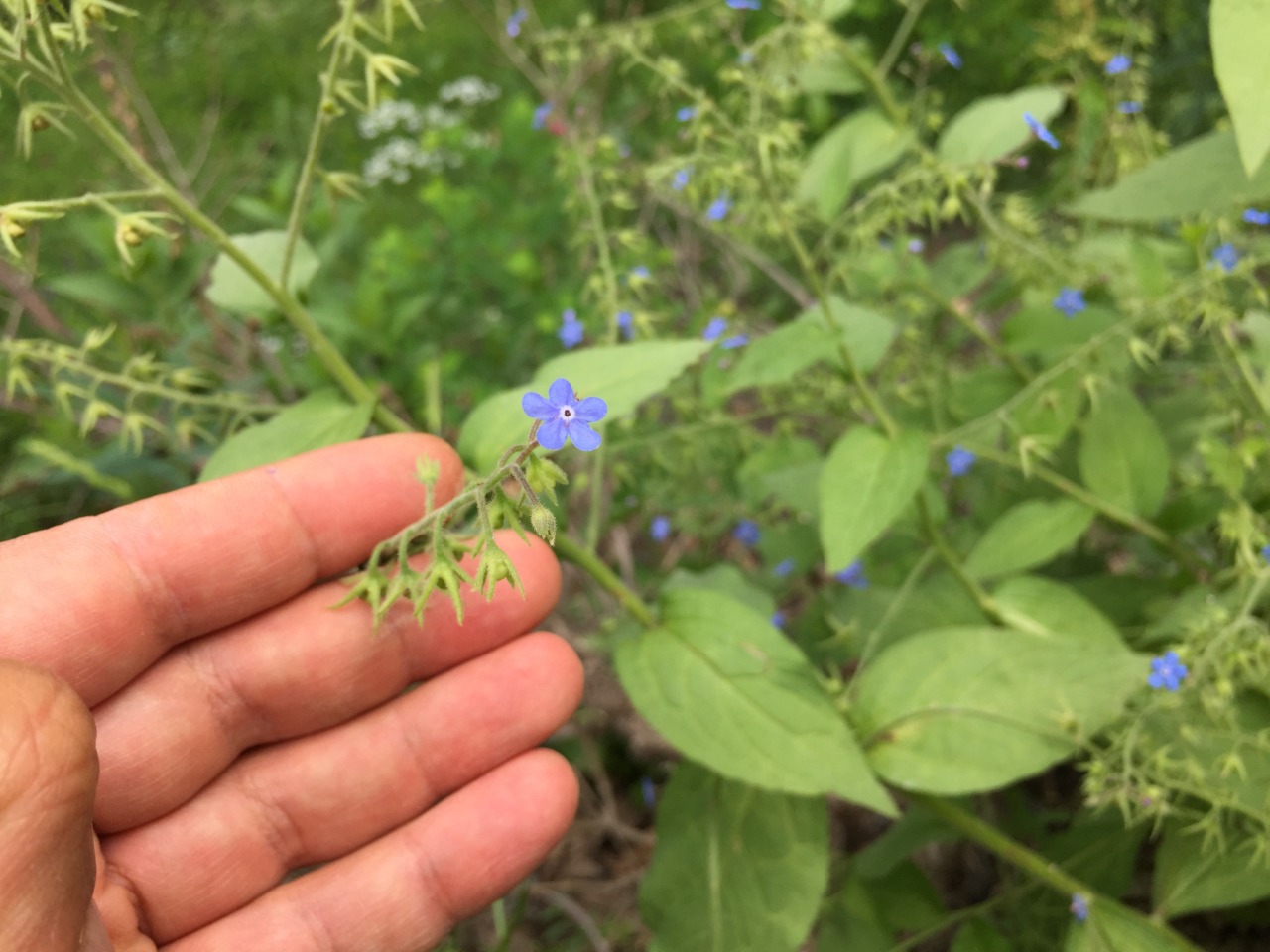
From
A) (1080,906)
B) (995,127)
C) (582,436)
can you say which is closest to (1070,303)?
(995,127)

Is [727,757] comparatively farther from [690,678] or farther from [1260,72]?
[1260,72]

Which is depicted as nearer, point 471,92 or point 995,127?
point 995,127

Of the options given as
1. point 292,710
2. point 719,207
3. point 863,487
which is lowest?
point 292,710

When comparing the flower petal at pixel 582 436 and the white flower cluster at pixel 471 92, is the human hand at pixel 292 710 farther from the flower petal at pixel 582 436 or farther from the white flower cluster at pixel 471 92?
the white flower cluster at pixel 471 92

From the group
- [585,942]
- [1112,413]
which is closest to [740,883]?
[585,942]

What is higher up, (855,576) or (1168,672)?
A: (1168,672)

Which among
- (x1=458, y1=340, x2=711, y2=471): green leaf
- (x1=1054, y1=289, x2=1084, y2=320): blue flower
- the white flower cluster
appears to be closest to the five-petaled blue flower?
(x1=1054, y1=289, x2=1084, y2=320): blue flower

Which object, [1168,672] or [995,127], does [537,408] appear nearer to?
[1168,672]

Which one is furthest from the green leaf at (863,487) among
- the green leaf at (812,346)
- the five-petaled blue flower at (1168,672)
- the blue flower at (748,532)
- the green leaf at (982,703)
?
the blue flower at (748,532)
